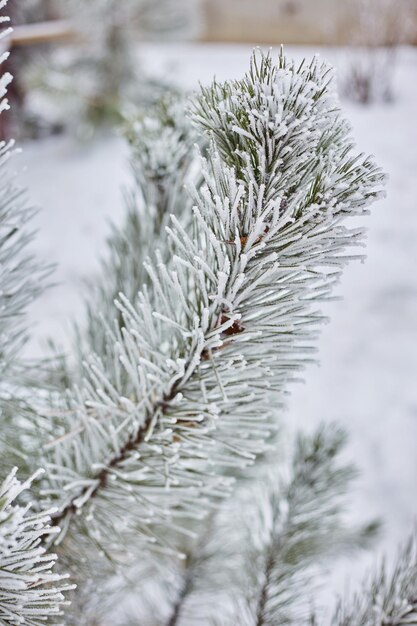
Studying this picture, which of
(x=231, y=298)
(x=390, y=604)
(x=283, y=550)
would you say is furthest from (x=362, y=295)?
(x=231, y=298)

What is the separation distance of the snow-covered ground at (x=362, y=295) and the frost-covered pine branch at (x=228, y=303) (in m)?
0.38

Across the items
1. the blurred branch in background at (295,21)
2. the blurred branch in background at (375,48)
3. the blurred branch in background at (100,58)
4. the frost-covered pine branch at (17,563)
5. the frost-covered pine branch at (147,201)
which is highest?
the blurred branch in background at (295,21)

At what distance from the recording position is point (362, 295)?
1842 mm

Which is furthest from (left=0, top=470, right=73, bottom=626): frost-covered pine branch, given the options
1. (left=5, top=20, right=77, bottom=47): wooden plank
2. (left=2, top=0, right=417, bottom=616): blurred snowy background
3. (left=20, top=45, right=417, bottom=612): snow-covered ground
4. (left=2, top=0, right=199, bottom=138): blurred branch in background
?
(left=5, top=20, right=77, bottom=47): wooden plank

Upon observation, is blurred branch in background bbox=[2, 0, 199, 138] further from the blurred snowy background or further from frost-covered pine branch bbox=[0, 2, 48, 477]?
frost-covered pine branch bbox=[0, 2, 48, 477]

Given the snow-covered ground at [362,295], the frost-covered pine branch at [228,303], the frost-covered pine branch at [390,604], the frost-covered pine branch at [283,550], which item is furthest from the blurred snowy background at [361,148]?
the frost-covered pine branch at [228,303]

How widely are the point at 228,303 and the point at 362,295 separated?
1.62 metres

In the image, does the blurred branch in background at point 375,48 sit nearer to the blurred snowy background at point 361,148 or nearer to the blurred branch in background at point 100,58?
the blurred snowy background at point 361,148

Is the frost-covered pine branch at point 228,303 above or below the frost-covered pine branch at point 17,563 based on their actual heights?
above

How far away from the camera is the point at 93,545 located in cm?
39

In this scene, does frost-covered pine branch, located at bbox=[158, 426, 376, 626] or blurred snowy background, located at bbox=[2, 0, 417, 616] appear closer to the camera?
frost-covered pine branch, located at bbox=[158, 426, 376, 626]

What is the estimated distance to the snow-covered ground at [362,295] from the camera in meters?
1.32

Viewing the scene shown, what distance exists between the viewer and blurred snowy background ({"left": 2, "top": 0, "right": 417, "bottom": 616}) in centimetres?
142

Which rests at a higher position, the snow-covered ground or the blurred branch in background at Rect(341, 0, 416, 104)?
the blurred branch in background at Rect(341, 0, 416, 104)
